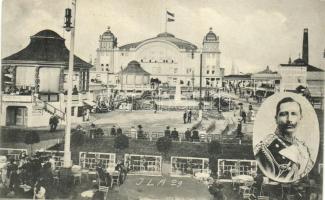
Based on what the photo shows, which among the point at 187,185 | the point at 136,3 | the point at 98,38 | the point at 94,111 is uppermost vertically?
→ the point at 136,3

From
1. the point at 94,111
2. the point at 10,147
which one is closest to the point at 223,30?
the point at 94,111

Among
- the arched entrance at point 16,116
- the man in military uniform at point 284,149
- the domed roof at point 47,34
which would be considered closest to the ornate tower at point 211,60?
the man in military uniform at point 284,149

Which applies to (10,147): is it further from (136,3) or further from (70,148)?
(136,3)

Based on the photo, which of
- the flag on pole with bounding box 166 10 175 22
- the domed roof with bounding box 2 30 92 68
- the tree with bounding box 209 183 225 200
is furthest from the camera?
the domed roof with bounding box 2 30 92 68

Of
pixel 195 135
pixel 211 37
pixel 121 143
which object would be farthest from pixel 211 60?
pixel 121 143

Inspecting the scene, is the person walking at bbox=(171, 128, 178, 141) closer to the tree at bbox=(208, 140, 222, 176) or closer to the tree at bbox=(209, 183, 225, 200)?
the tree at bbox=(208, 140, 222, 176)

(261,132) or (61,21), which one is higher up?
(61,21)

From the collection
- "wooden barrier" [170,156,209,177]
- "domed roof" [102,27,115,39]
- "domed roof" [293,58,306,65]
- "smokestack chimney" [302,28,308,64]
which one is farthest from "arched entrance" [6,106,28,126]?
"smokestack chimney" [302,28,308,64]
